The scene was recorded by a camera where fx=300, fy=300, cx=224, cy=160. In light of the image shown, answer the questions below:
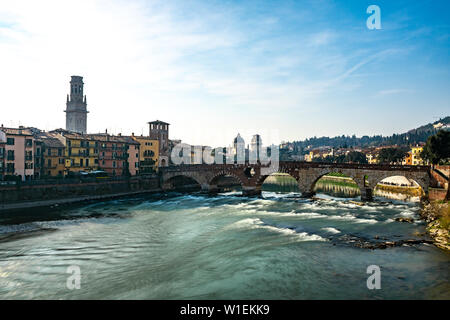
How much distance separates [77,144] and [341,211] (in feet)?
158

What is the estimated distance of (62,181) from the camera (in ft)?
158

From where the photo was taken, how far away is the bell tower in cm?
9650

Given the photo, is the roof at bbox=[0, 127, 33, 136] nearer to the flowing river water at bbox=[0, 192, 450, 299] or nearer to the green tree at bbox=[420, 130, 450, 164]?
the flowing river water at bbox=[0, 192, 450, 299]

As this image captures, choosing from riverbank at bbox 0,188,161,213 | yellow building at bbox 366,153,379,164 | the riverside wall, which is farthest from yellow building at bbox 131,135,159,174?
yellow building at bbox 366,153,379,164

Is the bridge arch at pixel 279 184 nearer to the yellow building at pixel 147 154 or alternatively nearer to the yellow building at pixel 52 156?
the yellow building at pixel 147 154

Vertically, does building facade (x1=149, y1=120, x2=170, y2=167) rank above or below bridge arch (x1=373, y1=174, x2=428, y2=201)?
above

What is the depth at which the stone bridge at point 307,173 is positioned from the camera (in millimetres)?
41125

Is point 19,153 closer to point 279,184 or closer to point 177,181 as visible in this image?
point 177,181

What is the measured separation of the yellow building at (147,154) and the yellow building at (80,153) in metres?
10.8

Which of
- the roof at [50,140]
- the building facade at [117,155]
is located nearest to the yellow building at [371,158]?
the building facade at [117,155]

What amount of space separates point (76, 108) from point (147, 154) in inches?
1688

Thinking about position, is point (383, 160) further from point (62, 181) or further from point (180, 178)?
point (62, 181)

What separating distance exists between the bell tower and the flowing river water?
6633 centimetres
